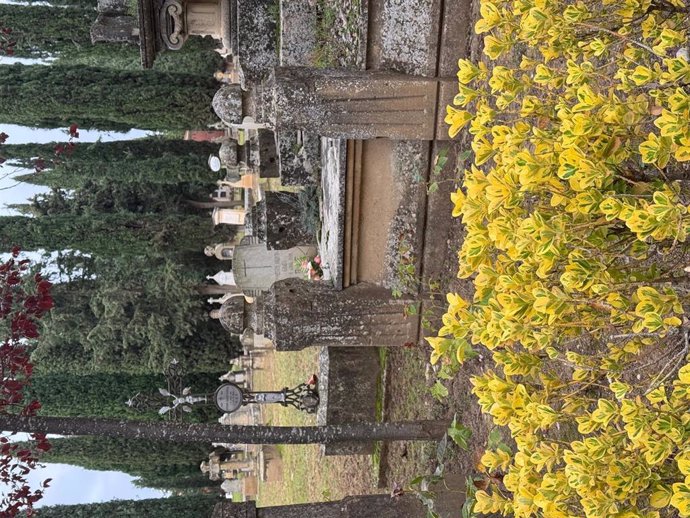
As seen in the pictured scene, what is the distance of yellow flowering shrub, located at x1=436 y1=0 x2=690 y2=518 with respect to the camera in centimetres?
183

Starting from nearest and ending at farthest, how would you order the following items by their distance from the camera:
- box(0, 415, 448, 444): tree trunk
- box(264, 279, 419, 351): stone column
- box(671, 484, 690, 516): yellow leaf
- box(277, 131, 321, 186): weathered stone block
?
box(671, 484, 690, 516): yellow leaf < box(0, 415, 448, 444): tree trunk < box(264, 279, 419, 351): stone column < box(277, 131, 321, 186): weathered stone block

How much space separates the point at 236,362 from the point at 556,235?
44.8 ft

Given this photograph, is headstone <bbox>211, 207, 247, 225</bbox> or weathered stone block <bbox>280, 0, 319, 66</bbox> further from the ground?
weathered stone block <bbox>280, 0, 319, 66</bbox>

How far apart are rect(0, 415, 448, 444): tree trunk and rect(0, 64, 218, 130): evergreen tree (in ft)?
33.5

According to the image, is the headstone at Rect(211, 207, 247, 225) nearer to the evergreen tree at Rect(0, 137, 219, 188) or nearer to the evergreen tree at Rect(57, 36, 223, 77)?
the evergreen tree at Rect(0, 137, 219, 188)

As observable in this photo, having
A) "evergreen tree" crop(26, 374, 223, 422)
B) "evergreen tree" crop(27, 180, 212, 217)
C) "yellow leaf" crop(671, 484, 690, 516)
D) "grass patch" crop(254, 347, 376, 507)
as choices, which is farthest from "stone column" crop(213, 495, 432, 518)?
"evergreen tree" crop(27, 180, 212, 217)

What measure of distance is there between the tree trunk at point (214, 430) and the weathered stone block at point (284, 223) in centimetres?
273

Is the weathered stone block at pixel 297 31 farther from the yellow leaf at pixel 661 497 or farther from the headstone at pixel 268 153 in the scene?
the yellow leaf at pixel 661 497

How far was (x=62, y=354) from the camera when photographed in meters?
13.8

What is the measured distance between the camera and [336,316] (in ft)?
17.2

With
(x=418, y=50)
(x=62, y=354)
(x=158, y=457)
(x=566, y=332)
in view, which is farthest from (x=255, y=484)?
(x=566, y=332)

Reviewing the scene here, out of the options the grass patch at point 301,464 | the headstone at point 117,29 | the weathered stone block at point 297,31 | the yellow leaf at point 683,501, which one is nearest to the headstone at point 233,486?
the grass patch at point 301,464

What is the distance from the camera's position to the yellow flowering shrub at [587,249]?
72.2 inches

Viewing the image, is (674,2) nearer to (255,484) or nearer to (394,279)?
(394,279)
